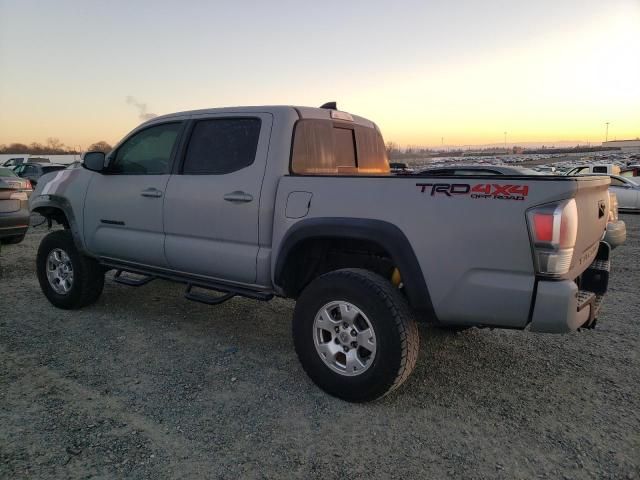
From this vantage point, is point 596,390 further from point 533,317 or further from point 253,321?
point 253,321

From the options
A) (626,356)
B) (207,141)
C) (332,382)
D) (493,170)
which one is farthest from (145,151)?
(493,170)

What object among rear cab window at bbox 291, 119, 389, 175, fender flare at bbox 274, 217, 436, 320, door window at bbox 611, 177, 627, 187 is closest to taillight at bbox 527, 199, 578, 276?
fender flare at bbox 274, 217, 436, 320

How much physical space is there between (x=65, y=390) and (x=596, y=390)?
3753 mm

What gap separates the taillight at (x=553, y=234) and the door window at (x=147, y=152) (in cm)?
308

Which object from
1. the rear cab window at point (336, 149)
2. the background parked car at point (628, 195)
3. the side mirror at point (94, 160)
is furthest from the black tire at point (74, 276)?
the background parked car at point (628, 195)

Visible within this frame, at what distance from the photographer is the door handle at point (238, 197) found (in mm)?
3537

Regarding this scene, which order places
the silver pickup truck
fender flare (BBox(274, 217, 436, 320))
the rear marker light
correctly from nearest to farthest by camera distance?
the rear marker light → the silver pickup truck → fender flare (BBox(274, 217, 436, 320))

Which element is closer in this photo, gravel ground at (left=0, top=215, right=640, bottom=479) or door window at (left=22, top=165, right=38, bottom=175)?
gravel ground at (left=0, top=215, right=640, bottom=479)

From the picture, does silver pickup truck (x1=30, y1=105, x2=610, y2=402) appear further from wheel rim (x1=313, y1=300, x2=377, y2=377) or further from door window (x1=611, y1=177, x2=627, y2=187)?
door window (x1=611, y1=177, x2=627, y2=187)

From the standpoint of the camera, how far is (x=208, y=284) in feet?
12.9

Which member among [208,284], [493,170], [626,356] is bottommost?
[626,356]

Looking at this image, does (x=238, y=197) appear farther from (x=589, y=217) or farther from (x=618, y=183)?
(x=618, y=183)

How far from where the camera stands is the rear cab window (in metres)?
3.66

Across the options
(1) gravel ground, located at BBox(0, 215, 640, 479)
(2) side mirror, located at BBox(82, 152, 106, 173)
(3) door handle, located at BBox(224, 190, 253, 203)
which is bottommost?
(1) gravel ground, located at BBox(0, 215, 640, 479)
